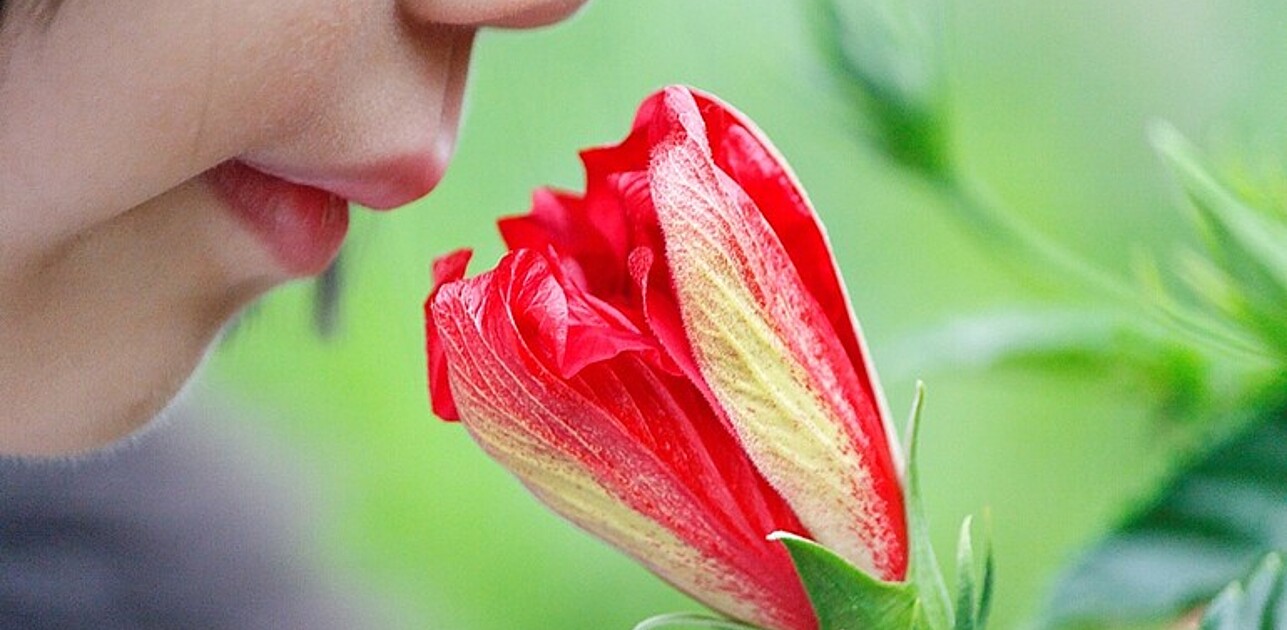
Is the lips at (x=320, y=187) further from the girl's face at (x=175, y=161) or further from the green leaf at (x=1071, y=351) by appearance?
the green leaf at (x=1071, y=351)

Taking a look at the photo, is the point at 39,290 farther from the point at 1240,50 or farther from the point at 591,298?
the point at 1240,50

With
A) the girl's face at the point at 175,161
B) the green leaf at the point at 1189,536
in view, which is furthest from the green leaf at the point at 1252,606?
the girl's face at the point at 175,161

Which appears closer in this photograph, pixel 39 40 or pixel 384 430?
pixel 39 40

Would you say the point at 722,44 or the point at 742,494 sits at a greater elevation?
the point at 722,44

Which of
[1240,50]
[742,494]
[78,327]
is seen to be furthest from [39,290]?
[1240,50]

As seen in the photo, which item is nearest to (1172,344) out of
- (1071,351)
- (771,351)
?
(1071,351)

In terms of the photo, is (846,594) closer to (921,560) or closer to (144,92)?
(921,560)

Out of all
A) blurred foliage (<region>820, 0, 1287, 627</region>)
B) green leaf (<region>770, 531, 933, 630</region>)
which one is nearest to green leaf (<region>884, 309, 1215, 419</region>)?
blurred foliage (<region>820, 0, 1287, 627</region>)
